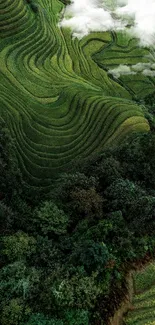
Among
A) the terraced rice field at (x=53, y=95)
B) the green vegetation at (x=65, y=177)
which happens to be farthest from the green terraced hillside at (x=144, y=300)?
the terraced rice field at (x=53, y=95)

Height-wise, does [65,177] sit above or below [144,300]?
above

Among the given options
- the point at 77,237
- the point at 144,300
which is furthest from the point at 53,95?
the point at 144,300

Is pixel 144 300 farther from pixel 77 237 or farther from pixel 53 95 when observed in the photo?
pixel 53 95

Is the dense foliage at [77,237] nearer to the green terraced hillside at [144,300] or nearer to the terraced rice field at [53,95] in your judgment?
the green terraced hillside at [144,300]

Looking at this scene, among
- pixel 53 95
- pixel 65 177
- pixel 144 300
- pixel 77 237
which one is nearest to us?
pixel 144 300

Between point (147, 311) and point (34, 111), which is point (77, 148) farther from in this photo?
point (147, 311)

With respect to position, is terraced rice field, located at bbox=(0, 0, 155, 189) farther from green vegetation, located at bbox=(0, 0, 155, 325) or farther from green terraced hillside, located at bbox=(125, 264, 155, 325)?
green terraced hillside, located at bbox=(125, 264, 155, 325)

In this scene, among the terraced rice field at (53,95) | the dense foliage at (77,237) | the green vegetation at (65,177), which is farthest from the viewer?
the terraced rice field at (53,95)
